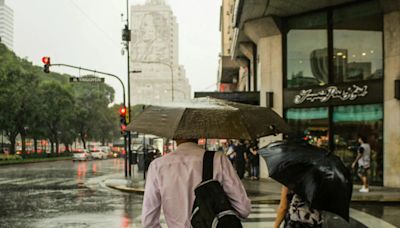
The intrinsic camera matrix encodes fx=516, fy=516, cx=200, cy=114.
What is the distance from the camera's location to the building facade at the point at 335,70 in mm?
18172

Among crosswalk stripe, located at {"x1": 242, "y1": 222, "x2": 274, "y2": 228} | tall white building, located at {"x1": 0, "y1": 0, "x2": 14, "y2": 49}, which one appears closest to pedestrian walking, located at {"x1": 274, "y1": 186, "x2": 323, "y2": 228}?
crosswalk stripe, located at {"x1": 242, "y1": 222, "x2": 274, "y2": 228}

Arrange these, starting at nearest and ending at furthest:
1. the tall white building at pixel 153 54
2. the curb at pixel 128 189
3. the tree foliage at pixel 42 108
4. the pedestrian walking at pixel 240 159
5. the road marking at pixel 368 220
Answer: the road marking at pixel 368 220, the curb at pixel 128 189, the pedestrian walking at pixel 240 159, the tree foliage at pixel 42 108, the tall white building at pixel 153 54

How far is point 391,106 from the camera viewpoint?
59.1 ft

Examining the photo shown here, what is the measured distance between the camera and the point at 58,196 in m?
17.6

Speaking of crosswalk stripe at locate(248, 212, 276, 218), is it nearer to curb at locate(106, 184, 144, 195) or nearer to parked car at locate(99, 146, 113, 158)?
curb at locate(106, 184, 144, 195)

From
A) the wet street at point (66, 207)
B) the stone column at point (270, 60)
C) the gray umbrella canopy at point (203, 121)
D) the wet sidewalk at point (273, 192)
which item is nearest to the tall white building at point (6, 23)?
the stone column at point (270, 60)

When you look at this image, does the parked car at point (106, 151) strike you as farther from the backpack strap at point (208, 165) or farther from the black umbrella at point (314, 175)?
the backpack strap at point (208, 165)

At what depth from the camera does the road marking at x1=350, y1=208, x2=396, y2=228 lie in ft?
33.9

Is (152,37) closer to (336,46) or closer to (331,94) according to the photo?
(336,46)

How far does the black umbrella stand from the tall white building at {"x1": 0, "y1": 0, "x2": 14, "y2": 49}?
106665mm

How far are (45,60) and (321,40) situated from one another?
14.6 m

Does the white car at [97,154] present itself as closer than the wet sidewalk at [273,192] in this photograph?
No

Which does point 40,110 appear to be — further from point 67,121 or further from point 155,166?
point 155,166

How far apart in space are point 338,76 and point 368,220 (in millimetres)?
10428
